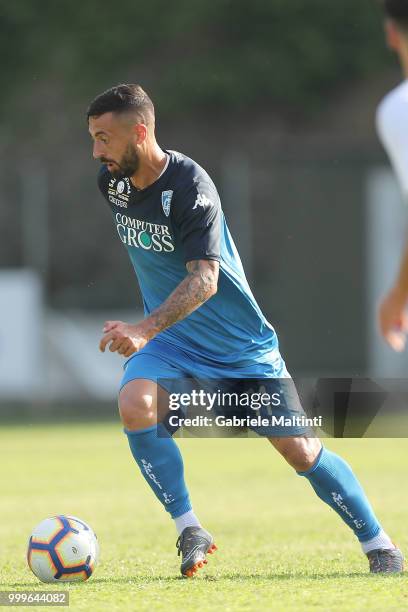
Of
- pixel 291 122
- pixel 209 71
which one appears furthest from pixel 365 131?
pixel 209 71

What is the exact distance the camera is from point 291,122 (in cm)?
3262

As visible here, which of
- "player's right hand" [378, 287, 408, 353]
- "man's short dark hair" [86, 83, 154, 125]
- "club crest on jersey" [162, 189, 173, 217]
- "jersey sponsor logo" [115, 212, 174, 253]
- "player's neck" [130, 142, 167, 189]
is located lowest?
"player's right hand" [378, 287, 408, 353]

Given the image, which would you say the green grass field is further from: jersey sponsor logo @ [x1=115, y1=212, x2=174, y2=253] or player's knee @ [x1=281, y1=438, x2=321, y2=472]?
jersey sponsor logo @ [x1=115, y1=212, x2=174, y2=253]

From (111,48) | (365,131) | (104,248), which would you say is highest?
(111,48)

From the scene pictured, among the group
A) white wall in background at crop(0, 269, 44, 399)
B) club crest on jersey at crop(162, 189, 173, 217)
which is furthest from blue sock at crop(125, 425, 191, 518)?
white wall in background at crop(0, 269, 44, 399)

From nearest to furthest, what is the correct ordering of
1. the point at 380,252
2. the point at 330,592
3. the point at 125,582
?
the point at 330,592, the point at 125,582, the point at 380,252

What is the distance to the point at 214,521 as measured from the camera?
9.21m

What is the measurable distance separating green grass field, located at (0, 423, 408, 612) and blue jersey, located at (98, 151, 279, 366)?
1.13 metres

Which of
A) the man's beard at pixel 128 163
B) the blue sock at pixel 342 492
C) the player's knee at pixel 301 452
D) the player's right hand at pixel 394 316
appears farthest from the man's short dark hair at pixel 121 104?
the player's right hand at pixel 394 316

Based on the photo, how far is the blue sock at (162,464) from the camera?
6.32m

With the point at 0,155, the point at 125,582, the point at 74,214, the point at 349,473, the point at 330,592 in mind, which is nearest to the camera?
the point at 330,592

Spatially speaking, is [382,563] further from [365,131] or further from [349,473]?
[365,131]

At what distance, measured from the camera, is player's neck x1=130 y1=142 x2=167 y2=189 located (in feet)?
21.4

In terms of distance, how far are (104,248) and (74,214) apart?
44.2 inches
